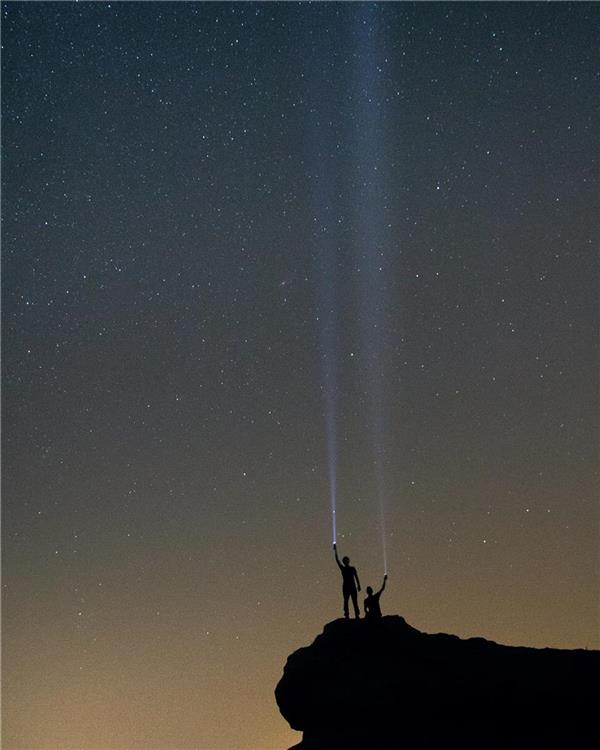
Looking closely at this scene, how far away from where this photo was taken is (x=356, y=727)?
50.1 ft

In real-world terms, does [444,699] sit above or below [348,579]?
below

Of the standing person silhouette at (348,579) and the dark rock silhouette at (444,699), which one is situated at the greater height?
the standing person silhouette at (348,579)

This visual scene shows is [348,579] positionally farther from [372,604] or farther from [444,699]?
[444,699]

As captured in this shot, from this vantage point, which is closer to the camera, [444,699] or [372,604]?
[444,699]

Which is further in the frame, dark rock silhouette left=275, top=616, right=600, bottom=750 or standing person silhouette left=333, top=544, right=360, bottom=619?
standing person silhouette left=333, top=544, right=360, bottom=619

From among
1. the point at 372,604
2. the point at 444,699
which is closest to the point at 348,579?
the point at 372,604

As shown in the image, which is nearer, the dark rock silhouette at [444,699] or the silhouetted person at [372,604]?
the dark rock silhouette at [444,699]

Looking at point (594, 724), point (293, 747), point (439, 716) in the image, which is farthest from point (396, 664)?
point (594, 724)

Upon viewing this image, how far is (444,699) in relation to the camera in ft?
50.0

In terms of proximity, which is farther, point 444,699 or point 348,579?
point 348,579

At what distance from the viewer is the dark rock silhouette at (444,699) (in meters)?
14.9

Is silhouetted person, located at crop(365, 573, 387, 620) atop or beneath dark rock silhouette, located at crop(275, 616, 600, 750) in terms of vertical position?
atop

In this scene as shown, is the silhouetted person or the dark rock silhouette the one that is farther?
the silhouetted person

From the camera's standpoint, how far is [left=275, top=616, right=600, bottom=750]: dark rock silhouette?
14.9m
